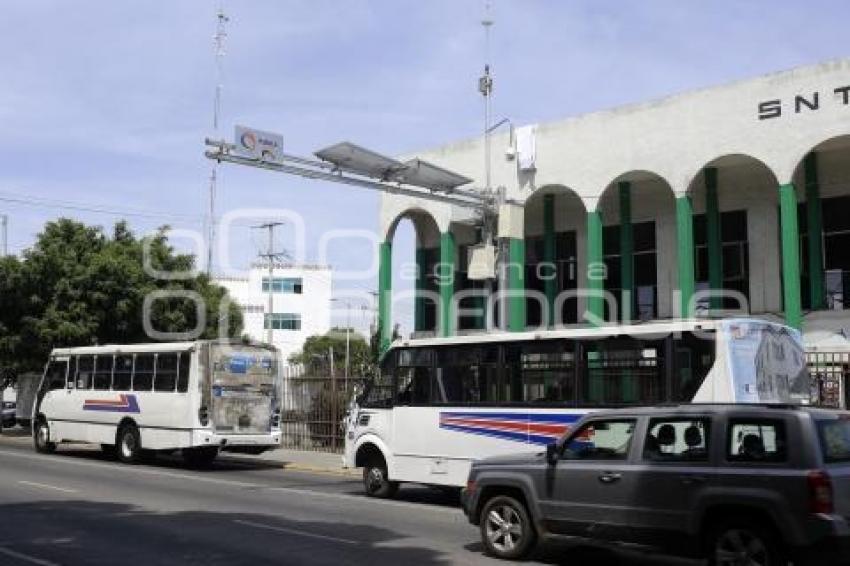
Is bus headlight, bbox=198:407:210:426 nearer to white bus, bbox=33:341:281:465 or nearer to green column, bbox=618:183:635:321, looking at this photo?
white bus, bbox=33:341:281:465

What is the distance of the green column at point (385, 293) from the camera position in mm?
31531

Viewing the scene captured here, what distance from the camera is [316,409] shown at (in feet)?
88.0

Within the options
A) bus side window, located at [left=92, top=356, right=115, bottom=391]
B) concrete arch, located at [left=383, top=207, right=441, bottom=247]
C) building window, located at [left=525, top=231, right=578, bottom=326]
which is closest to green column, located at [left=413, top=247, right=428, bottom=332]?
concrete arch, located at [left=383, top=207, right=441, bottom=247]

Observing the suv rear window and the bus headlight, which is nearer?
the suv rear window

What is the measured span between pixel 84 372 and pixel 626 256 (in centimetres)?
1536

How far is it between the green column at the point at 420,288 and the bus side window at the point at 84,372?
1194cm

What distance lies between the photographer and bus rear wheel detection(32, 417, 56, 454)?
1045 inches

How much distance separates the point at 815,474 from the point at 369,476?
984 cm

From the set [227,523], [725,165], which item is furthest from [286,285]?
[227,523]

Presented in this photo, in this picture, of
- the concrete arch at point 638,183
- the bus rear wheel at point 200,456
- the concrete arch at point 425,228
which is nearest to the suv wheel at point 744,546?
the bus rear wheel at point 200,456

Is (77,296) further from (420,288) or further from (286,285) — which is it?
(286,285)

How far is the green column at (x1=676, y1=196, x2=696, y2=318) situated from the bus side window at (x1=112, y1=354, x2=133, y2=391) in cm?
1365

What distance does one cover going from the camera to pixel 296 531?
12258 millimetres

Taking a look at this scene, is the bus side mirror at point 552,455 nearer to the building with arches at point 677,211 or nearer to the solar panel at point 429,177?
the building with arches at point 677,211
